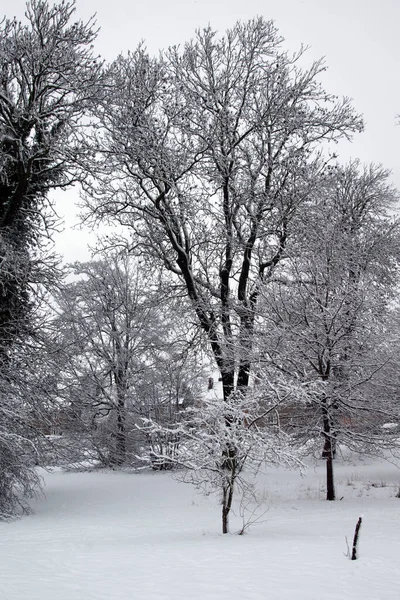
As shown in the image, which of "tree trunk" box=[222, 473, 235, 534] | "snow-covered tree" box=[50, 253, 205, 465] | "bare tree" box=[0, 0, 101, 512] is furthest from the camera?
"snow-covered tree" box=[50, 253, 205, 465]

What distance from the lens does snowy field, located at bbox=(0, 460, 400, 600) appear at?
5211mm

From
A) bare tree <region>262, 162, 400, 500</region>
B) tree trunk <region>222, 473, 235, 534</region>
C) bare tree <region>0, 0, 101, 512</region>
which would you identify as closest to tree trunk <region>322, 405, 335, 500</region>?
bare tree <region>262, 162, 400, 500</region>

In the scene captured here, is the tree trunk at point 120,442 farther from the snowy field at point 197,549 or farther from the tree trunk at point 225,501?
the tree trunk at point 225,501

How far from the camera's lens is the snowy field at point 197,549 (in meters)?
5.21

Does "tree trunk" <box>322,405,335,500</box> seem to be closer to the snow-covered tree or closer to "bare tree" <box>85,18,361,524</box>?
"bare tree" <box>85,18,361,524</box>

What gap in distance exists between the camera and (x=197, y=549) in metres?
7.32

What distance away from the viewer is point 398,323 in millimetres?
12727

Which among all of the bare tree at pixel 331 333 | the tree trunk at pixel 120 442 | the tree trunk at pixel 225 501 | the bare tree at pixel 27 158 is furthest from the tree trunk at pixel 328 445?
the tree trunk at pixel 120 442

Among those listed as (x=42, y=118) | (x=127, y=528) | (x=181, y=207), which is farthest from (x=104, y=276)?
(x=127, y=528)

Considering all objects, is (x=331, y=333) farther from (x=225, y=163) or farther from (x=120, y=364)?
(x=120, y=364)

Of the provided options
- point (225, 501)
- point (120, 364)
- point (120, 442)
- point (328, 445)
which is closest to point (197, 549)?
point (225, 501)

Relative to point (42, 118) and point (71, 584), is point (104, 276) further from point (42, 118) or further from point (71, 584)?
point (71, 584)

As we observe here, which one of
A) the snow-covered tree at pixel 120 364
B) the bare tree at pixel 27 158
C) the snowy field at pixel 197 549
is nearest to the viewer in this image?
the snowy field at pixel 197 549

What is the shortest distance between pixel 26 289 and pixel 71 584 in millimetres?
8919
